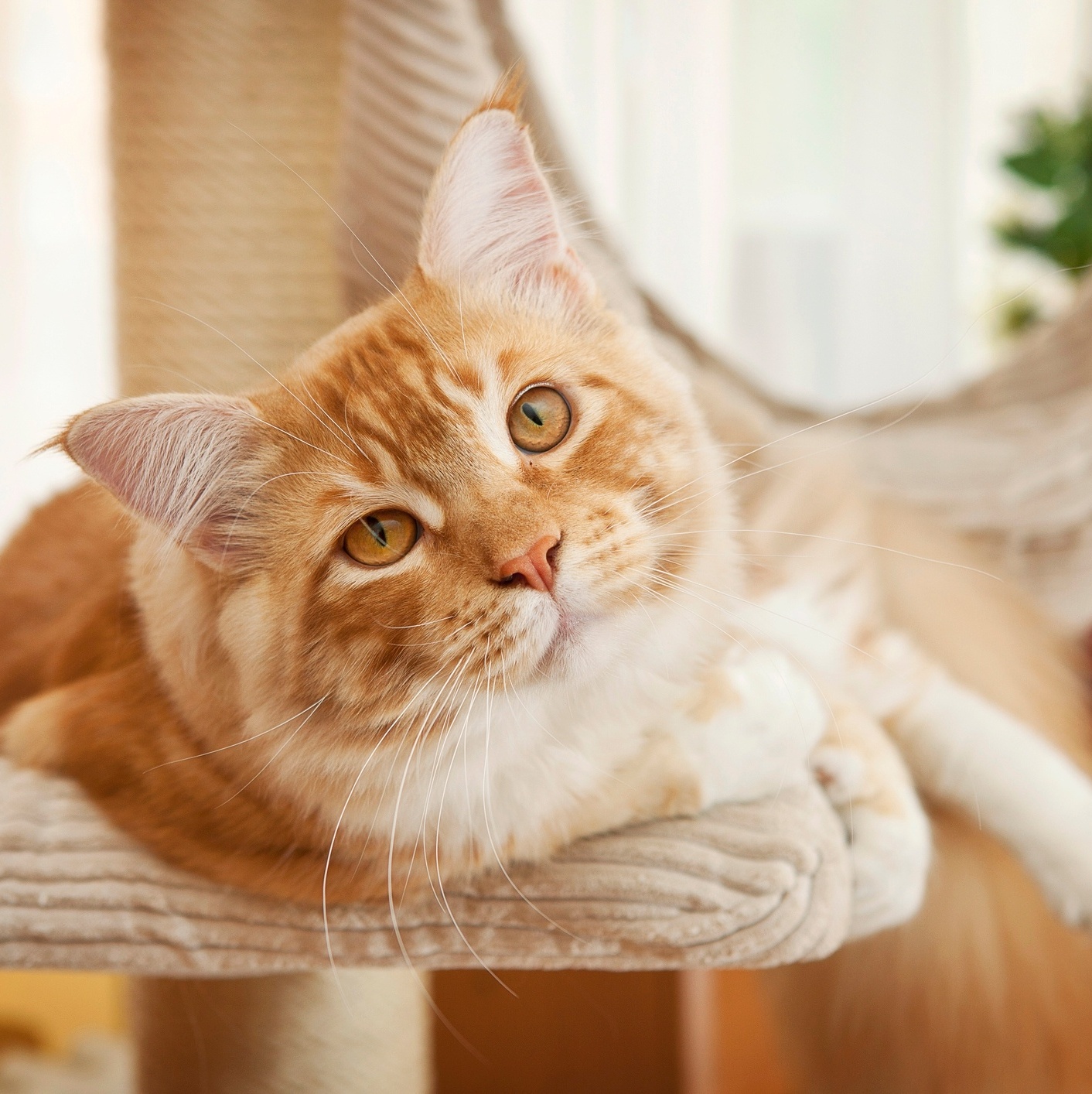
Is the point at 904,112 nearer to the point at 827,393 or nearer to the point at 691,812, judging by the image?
the point at 827,393

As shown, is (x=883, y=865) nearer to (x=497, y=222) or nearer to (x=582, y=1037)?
(x=497, y=222)

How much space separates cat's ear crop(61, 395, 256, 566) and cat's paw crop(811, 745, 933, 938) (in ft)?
1.76

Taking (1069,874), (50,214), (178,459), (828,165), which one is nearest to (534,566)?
(178,459)

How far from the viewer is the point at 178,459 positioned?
65 centimetres

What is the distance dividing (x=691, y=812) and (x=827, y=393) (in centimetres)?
297

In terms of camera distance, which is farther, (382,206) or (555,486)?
(382,206)

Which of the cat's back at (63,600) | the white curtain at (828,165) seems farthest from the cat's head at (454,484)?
the white curtain at (828,165)

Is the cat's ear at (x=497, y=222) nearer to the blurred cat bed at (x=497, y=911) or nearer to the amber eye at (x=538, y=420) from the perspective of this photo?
the amber eye at (x=538, y=420)

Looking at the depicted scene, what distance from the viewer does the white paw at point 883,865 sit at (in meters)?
0.81

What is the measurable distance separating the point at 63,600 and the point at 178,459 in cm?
51

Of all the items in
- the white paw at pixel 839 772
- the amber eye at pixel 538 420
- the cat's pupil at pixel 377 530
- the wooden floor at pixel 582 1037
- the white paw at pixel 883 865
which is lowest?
the wooden floor at pixel 582 1037

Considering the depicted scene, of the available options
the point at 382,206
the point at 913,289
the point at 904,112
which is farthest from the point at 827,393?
the point at 382,206

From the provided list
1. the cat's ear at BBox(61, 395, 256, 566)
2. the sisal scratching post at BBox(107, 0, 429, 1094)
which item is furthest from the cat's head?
the sisal scratching post at BBox(107, 0, 429, 1094)

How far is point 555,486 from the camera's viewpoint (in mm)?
689
